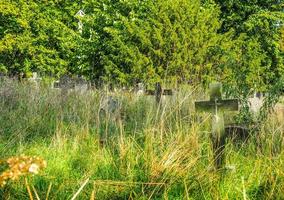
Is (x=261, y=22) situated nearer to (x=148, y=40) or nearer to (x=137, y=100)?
(x=148, y=40)

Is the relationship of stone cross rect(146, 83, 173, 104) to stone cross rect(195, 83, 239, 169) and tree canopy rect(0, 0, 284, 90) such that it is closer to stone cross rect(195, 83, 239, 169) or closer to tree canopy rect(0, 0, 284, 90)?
stone cross rect(195, 83, 239, 169)

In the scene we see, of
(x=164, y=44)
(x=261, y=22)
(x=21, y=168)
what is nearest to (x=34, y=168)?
(x=21, y=168)

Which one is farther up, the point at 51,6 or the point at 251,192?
the point at 51,6

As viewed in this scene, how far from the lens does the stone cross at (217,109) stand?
4938 millimetres

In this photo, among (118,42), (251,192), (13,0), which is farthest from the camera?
(13,0)

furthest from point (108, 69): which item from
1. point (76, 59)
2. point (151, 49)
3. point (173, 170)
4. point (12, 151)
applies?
point (173, 170)

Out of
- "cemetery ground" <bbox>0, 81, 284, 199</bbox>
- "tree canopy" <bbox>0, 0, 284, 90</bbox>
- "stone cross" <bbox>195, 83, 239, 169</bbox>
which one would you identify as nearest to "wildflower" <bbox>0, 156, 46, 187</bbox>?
Result: "cemetery ground" <bbox>0, 81, 284, 199</bbox>

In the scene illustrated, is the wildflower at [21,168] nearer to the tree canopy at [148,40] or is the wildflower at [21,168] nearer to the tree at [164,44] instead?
the tree canopy at [148,40]

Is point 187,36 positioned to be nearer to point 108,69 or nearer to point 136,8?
point 108,69

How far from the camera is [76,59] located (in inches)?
973

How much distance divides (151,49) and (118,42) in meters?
1.87

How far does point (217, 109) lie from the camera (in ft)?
17.2

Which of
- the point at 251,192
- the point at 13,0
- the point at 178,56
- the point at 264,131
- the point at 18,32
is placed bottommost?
the point at 251,192

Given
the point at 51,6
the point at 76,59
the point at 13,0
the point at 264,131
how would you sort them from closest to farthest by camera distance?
1. the point at 264,131
2. the point at 76,59
3. the point at 13,0
4. the point at 51,6
